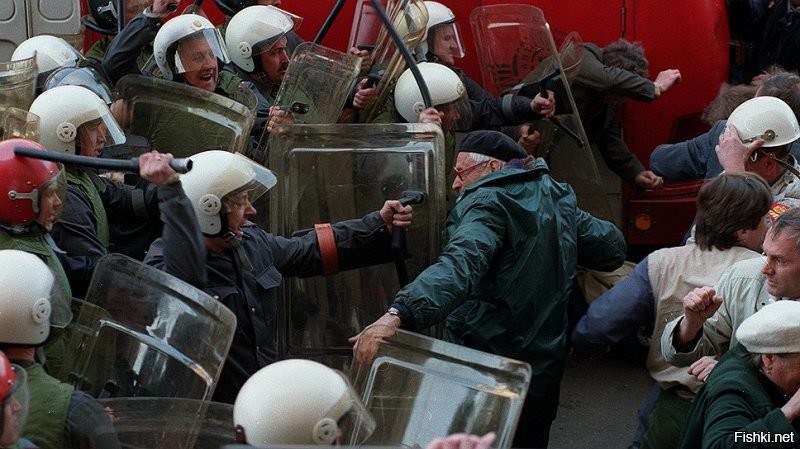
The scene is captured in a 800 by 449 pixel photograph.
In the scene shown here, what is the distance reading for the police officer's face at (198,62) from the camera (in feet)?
18.4

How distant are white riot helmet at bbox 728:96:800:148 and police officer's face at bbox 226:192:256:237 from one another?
213 centimetres

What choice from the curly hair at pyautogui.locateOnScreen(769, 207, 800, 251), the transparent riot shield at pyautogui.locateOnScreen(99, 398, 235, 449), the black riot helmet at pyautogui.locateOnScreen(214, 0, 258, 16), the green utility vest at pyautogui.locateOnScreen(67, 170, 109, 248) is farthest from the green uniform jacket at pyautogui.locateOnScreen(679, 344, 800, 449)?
the black riot helmet at pyautogui.locateOnScreen(214, 0, 258, 16)

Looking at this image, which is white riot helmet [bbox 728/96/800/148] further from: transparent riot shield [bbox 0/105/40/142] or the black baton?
transparent riot shield [bbox 0/105/40/142]

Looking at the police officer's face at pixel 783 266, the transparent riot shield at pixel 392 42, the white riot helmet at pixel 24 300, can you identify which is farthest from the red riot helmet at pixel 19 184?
the police officer's face at pixel 783 266

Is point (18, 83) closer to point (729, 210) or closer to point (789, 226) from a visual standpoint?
point (729, 210)

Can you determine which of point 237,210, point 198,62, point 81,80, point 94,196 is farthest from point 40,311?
point 198,62

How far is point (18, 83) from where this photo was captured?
547 cm

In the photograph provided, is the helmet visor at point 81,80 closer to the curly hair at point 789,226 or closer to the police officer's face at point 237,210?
the police officer's face at point 237,210

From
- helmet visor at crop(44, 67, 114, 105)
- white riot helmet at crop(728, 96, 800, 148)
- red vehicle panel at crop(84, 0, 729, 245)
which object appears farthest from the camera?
red vehicle panel at crop(84, 0, 729, 245)

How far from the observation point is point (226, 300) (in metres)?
4.10

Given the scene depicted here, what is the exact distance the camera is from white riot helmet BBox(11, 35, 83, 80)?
19.7 feet

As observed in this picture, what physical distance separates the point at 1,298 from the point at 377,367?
106 centimetres

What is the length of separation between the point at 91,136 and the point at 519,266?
1720mm

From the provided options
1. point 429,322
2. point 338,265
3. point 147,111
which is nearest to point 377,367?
point 429,322
